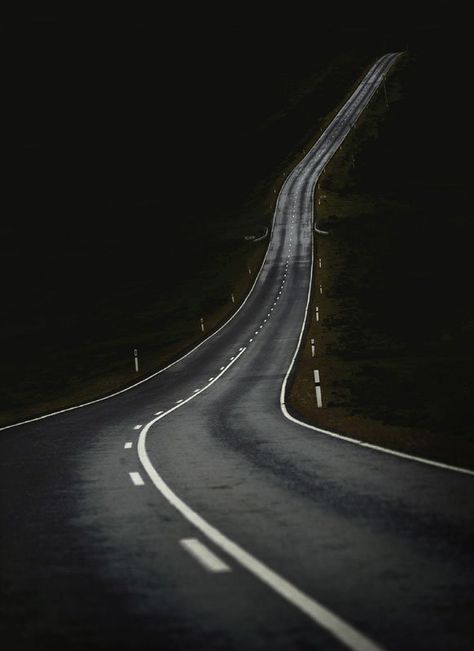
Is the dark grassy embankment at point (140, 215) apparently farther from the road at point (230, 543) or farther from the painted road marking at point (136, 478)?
the painted road marking at point (136, 478)

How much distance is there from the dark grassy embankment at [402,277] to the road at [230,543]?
3.14 m

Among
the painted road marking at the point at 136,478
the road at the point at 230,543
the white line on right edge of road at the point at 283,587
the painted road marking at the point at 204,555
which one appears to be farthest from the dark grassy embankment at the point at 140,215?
the painted road marking at the point at 204,555

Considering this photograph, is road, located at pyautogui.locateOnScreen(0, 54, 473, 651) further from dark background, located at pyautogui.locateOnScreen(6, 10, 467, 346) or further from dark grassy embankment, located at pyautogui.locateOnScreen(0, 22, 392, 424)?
dark background, located at pyautogui.locateOnScreen(6, 10, 467, 346)

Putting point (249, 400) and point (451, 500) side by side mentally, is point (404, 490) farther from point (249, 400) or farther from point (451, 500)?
point (249, 400)

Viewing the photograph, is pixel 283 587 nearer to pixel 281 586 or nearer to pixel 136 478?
pixel 281 586

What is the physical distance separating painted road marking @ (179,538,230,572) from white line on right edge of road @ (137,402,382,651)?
0.15 metres

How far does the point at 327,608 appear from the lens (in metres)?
5.76

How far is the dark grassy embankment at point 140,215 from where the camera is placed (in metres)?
57.0

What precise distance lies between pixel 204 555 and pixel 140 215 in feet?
367

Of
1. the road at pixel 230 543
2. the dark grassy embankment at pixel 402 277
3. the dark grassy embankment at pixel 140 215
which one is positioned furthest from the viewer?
the dark grassy embankment at pixel 140 215

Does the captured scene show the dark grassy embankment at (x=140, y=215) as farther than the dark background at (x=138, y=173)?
No

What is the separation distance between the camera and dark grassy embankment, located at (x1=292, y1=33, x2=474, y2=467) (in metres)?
25.9

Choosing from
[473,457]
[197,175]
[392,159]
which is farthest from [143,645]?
[197,175]

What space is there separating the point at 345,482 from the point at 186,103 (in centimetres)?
18135
